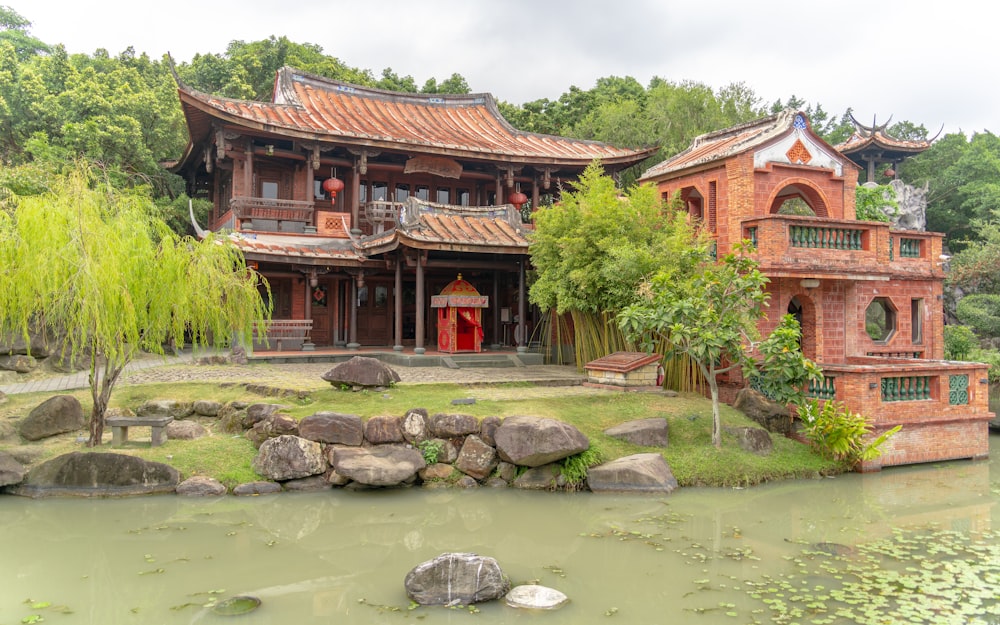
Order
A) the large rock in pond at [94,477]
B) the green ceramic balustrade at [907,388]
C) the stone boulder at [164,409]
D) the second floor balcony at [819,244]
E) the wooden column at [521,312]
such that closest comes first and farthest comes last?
the large rock in pond at [94,477] < the stone boulder at [164,409] < the green ceramic balustrade at [907,388] < the second floor balcony at [819,244] < the wooden column at [521,312]

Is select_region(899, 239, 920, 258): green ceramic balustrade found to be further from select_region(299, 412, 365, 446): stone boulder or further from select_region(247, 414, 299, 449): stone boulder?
select_region(247, 414, 299, 449): stone boulder

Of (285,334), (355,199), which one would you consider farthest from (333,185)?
(285,334)

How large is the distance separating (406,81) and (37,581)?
28.9m

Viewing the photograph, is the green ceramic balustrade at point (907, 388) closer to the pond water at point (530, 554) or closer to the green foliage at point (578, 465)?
the pond water at point (530, 554)

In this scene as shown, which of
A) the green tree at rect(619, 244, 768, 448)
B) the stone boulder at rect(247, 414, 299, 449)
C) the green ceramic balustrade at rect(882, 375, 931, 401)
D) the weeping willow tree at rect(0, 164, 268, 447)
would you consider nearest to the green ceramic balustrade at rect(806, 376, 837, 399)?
the green ceramic balustrade at rect(882, 375, 931, 401)

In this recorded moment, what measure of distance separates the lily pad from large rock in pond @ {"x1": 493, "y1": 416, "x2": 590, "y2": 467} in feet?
13.1

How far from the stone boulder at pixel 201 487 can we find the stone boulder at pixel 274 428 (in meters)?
0.93

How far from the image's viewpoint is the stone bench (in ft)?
29.5

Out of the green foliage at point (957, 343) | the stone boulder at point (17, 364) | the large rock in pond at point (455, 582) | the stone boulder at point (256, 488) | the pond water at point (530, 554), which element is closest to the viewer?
the pond water at point (530, 554)

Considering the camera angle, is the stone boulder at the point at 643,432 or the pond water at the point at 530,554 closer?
the pond water at the point at 530,554

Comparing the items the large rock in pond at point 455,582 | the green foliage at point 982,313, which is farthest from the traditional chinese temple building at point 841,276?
the large rock in pond at point 455,582

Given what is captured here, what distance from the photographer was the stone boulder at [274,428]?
9.06m

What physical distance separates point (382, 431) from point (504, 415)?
1.67m

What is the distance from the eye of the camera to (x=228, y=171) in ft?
63.6
